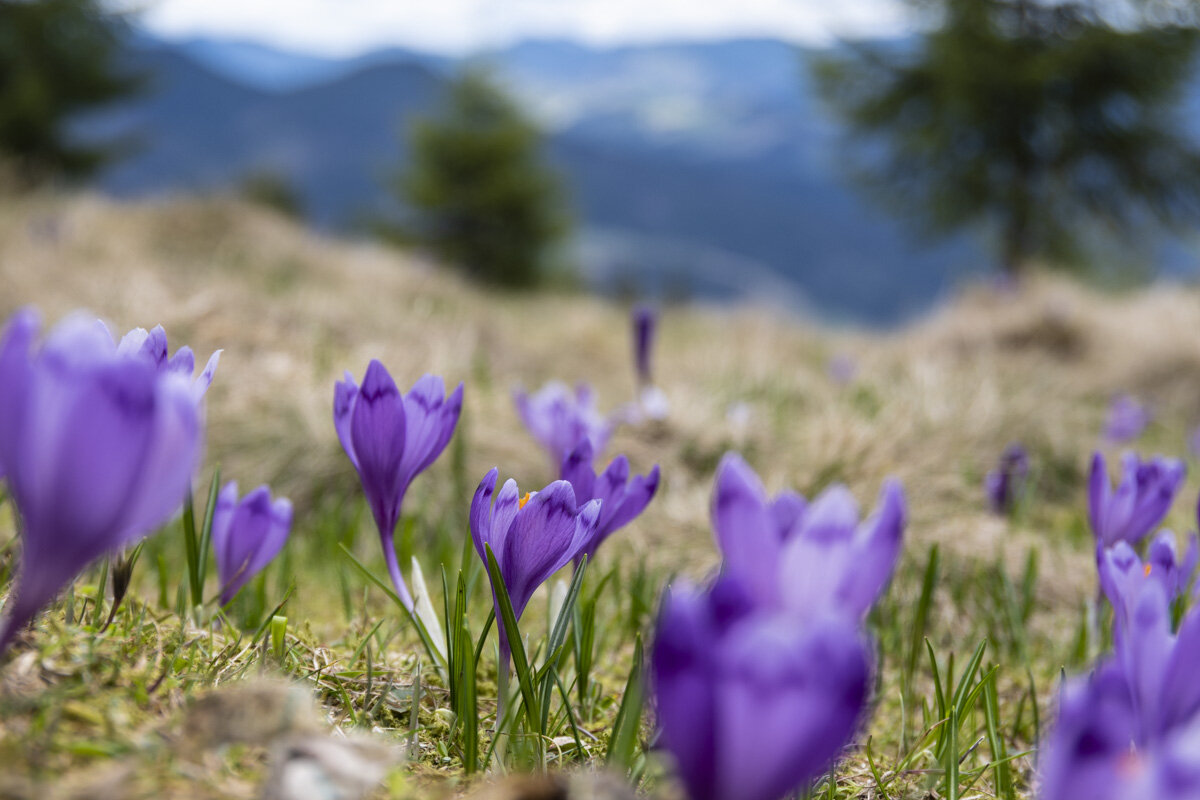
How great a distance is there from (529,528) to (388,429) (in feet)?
0.66

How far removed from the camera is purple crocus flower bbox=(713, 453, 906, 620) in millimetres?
590

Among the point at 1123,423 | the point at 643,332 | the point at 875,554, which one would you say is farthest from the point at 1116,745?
the point at 1123,423

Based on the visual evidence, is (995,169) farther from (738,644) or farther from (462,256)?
(738,644)

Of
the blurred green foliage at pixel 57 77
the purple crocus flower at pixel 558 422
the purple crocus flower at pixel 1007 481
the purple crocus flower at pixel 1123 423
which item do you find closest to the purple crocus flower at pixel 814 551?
the purple crocus flower at pixel 558 422

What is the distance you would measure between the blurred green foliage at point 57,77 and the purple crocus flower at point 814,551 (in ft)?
67.1

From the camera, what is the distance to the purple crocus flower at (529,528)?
83cm

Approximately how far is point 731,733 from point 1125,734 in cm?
21

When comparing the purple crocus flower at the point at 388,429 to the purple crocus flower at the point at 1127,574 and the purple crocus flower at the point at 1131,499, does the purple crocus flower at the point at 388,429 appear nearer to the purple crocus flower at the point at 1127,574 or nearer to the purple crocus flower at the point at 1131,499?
the purple crocus flower at the point at 1127,574

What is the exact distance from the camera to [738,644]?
0.46 m

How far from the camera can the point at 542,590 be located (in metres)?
1.96

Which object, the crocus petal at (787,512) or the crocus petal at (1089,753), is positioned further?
the crocus petal at (787,512)

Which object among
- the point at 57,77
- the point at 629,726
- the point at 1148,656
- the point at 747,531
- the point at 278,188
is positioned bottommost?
the point at 629,726

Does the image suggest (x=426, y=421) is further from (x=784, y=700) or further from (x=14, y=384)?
(x=784, y=700)

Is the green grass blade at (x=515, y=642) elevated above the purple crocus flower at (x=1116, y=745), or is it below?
below
